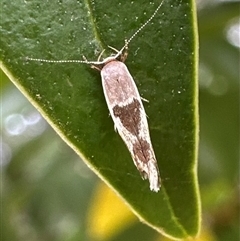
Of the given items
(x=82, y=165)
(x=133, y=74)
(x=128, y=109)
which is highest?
(x=133, y=74)

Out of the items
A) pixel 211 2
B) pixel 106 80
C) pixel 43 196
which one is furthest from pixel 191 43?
pixel 43 196

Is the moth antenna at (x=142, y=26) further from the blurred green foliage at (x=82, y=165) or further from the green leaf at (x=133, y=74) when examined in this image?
the blurred green foliage at (x=82, y=165)

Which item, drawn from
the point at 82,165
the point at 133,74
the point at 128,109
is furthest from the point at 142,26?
the point at 82,165

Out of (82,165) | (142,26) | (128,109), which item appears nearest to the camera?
(142,26)

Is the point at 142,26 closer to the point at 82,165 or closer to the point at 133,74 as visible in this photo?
the point at 133,74

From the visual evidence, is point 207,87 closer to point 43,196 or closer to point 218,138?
point 218,138
